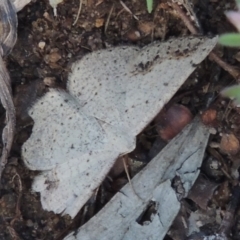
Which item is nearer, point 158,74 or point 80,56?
point 158,74

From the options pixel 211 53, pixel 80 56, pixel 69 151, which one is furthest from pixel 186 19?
pixel 69 151

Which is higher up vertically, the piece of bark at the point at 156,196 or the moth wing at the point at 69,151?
the moth wing at the point at 69,151

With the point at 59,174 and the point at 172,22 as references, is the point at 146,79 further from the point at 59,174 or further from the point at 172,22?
the point at 59,174

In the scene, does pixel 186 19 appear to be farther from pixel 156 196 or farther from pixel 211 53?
pixel 156 196

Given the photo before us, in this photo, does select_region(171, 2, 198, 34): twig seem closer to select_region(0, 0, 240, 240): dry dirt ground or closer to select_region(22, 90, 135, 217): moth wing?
select_region(0, 0, 240, 240): dry dirt ground

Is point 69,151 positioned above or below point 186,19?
below

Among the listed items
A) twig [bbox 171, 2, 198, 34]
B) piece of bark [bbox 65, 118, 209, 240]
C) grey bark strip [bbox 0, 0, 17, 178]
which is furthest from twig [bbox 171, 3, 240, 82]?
grey bark strip [bbox 0, 0, 17, 178]

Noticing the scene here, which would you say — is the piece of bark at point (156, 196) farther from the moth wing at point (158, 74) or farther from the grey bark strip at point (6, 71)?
the grey bark strip at point (6, 71)

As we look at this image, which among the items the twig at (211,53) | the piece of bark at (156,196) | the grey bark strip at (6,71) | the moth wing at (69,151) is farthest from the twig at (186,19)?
the grey bark strip at (6,71)
